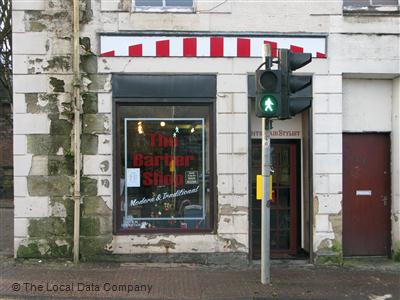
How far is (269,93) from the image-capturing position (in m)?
7.14

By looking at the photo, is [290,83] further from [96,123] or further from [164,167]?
[96,123]

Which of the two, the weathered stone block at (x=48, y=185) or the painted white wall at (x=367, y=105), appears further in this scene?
the painted white wall at (x=367, y=105)

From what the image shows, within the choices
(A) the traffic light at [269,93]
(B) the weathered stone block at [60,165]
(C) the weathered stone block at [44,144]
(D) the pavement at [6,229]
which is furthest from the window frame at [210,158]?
(D) the pavement at [6,229]

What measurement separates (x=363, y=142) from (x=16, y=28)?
648 cm

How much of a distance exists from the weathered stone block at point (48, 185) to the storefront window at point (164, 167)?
3.17 ft

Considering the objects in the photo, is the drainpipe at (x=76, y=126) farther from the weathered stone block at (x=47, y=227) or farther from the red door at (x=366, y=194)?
the red door at (x=366, y=194)

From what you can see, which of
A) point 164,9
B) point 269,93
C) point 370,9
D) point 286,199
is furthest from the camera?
point 286,199

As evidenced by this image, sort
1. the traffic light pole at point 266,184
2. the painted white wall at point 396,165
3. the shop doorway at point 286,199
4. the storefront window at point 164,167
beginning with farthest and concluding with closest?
the shop doorway at point 286,199 < the painted white wall at point 396,165 < the storefront window at point 164,167 < the traffic light pole at point 266,184

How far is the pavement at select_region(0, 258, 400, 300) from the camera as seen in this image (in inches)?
278

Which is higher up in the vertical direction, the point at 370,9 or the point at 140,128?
the point at 370,9

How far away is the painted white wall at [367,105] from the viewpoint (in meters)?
9.36

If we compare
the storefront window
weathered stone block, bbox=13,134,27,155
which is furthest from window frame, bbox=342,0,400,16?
weathered stone block, bbox=13,134,27,155

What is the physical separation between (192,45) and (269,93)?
2268mm

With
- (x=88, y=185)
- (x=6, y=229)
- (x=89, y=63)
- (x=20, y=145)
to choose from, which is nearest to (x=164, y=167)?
(x=88, y=185)
